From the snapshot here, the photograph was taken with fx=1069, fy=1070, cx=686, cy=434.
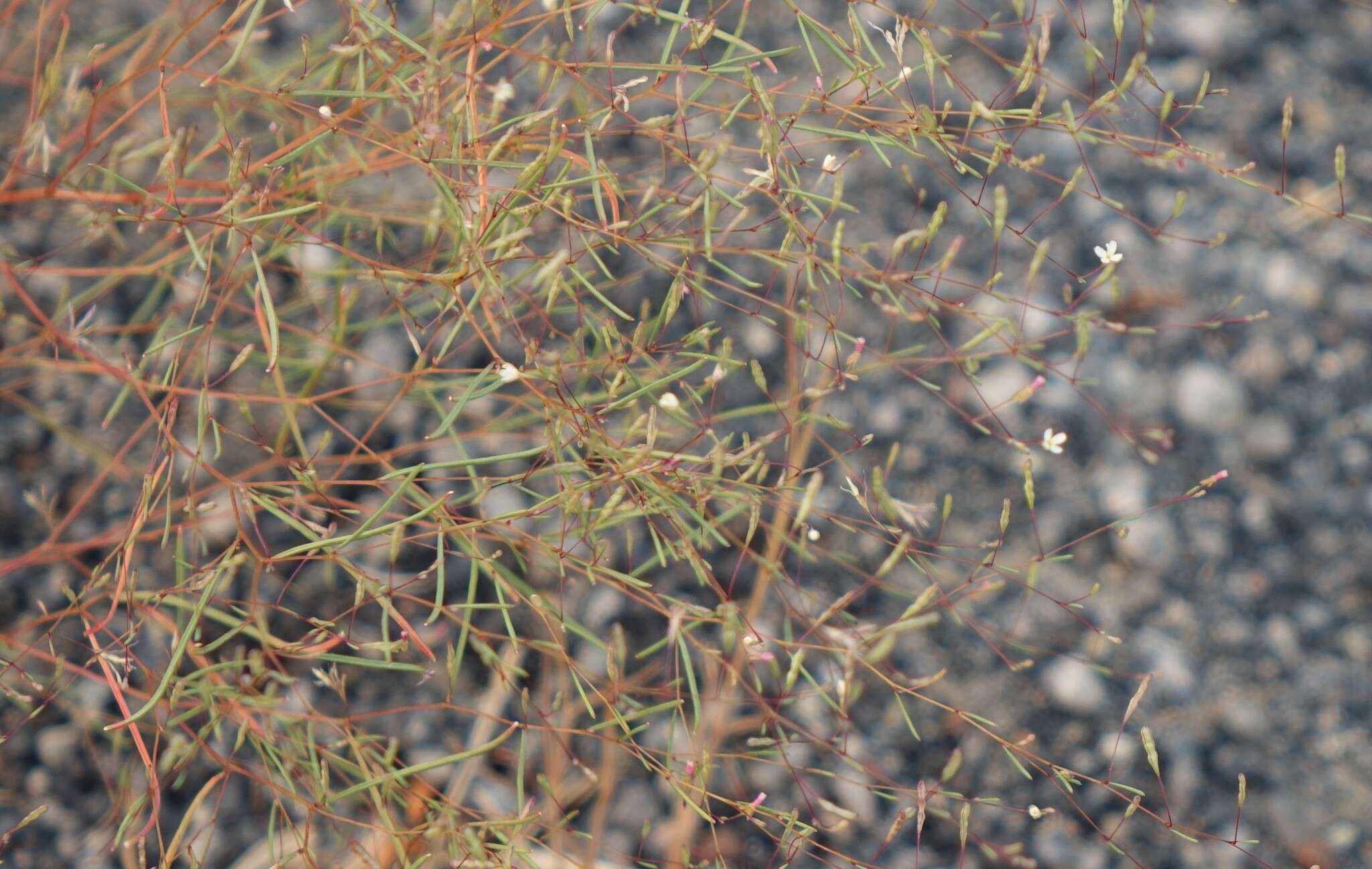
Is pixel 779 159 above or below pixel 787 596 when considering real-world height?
above

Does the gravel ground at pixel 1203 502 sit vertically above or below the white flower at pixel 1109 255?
below

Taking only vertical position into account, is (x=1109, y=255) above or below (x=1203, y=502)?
above

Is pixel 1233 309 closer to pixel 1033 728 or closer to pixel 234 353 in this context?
pixel 1033 728

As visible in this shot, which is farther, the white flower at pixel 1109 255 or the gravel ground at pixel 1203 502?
the gravel ground at pixel 1203 502

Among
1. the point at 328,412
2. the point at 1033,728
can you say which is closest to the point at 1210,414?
the point at 1033,728

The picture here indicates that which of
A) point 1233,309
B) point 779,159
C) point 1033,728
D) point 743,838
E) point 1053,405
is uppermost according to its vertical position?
A: point 779,159

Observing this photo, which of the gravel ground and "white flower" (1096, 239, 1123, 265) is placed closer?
"white flower" (1096, 239, 1123, 265)

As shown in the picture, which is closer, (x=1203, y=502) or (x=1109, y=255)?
(x=1109, y=255)

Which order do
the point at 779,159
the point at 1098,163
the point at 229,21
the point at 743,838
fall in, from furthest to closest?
the point at 1098,163
the point at 743,838
the point at 779,159
the point at 229,21
